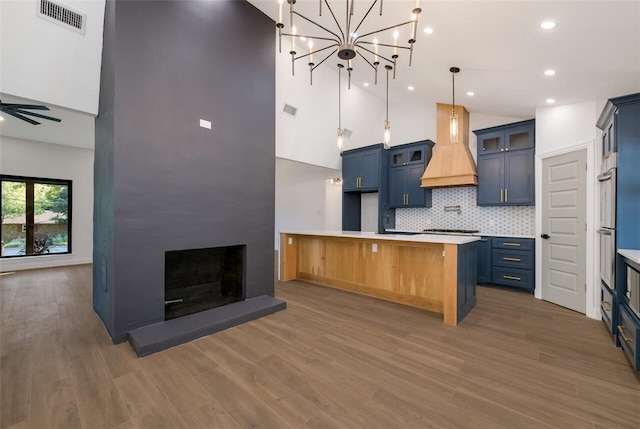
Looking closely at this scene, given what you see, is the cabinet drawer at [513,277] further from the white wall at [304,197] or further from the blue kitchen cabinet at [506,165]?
the white wall at [304,197]

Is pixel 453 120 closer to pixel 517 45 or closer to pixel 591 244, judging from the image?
pixel 517 45

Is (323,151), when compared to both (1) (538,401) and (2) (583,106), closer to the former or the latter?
(2) (583,106)

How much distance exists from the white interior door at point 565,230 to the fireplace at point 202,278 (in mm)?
4272

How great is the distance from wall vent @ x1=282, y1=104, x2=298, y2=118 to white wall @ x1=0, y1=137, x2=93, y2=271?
5403 millimetres

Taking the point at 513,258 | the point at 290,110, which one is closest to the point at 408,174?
the point at 513,258

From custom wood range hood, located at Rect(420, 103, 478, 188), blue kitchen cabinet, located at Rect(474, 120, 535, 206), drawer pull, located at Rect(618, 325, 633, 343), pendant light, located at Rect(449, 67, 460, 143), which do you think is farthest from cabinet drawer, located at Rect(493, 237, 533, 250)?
pendant light, located at Rect(449, 67, 460, 143)

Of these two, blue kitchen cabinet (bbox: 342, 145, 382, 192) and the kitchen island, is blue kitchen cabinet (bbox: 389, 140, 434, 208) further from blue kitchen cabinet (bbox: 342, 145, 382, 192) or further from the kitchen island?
the kitchen island

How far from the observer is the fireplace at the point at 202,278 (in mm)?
3516

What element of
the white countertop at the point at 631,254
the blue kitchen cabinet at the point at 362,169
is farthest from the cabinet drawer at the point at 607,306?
the blue kitchen cabinet at the point at 362,169

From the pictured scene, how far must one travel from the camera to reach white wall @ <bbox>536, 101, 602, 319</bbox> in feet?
11.0

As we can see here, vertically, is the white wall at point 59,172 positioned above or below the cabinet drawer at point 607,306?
above

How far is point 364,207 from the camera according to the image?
712 centimetres

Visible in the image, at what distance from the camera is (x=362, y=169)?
21.2 ft

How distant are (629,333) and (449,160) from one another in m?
3.57
